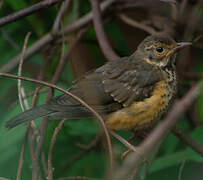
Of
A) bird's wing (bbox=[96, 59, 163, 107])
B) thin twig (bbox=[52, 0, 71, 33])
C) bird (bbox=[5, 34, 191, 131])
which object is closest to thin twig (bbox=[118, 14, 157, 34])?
bird (bbox=[5, 34, 191, 131])

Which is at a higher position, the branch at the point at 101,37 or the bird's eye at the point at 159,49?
the branch at the point at 101,37

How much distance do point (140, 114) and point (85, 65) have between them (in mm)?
1018

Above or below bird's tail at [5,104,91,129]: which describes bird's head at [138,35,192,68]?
above

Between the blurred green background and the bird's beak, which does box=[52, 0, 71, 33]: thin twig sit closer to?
the blurred green background

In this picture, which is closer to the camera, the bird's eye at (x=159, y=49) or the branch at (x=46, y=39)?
the bird's eye at (x=159, y=49)

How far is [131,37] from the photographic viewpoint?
4.05 meters

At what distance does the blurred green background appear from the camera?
10.1 ft

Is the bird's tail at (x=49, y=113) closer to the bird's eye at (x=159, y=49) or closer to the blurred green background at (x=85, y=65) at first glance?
the blurred green background at (x=85, y=65)

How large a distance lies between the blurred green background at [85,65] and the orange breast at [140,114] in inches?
8.7

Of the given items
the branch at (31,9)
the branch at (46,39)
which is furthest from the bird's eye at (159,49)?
the branch at (31,9)

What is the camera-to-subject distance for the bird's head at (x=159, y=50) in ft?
9.91

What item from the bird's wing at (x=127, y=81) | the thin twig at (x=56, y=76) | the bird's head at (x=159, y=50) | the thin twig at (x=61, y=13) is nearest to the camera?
the thin twig at (x=56, y=76)

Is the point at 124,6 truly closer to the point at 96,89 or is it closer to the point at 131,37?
the point at 131,37

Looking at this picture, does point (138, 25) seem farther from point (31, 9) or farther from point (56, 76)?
point (31, 9)
